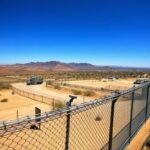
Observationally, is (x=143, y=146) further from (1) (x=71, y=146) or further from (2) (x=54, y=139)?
(2) (x=54, y=139)

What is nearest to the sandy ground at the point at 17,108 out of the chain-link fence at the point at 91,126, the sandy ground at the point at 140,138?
the chain-link fence at the point at 91,126

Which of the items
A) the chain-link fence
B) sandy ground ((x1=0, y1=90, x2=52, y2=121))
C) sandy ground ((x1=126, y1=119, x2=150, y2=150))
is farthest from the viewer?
sandy ground ((x1=0, y1=90, x2=52, y2=121))

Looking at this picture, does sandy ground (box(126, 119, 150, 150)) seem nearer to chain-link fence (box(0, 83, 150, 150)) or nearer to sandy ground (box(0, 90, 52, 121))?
chain-link fence (box(0, 83, 150, 150))

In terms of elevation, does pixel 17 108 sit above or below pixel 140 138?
below

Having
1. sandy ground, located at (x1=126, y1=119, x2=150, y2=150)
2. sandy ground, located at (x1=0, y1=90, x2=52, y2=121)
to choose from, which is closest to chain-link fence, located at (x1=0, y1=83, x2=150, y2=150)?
sandy ground, located at (x1=126, y1=119, x2=150, y2=150)

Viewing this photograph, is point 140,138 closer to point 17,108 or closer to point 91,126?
point 91,126

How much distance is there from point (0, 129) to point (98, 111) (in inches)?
632

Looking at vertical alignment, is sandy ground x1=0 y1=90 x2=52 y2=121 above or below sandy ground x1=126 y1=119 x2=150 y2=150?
below

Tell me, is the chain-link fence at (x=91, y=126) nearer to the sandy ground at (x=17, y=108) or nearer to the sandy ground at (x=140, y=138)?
the sandy ground at (x=140, y=138)

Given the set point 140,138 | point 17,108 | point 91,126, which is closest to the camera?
point 140,138

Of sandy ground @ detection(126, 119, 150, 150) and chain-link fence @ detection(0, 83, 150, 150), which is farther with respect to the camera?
sandy ground @ detection(126, 119, 150, 150)

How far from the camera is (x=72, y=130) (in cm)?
1207

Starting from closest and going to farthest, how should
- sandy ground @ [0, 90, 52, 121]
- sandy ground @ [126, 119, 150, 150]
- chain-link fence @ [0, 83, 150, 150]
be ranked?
chain-link fence @ [0, 83, 150, 150] → sandy ground @ [126, 119, 150, 150] → sandy ground @ [0, 90, 52, 121]

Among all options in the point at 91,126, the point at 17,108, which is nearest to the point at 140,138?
the point at 91,126
